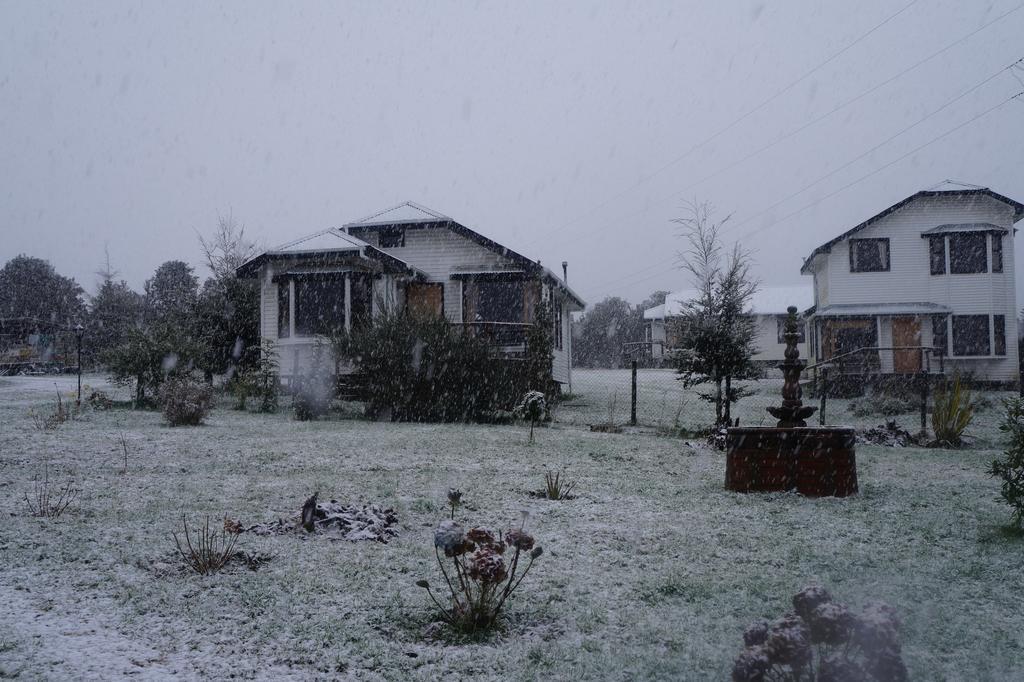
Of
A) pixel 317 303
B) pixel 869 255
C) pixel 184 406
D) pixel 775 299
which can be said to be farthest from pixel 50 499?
pixel 775 299

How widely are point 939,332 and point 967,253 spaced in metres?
2.68

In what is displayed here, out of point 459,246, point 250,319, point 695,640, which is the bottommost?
point 695,640

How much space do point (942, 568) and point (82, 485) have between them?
6.58 m

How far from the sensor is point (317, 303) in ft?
57.9

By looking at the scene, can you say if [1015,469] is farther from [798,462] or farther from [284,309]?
[284,309]

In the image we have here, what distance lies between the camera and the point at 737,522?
5.39 metres

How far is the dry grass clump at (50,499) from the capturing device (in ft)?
17.0

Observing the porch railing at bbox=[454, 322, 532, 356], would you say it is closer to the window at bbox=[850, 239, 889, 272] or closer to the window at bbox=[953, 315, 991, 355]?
the window at bbox=[850, 239, 889, 272]

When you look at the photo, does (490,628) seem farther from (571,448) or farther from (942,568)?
(571,448)

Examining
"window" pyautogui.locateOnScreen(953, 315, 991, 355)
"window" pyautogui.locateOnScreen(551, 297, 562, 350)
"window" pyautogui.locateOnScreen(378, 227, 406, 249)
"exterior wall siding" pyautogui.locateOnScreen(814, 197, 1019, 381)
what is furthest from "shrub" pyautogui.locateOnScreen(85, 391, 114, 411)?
"window" pyautogui.locateOnScreen(953, 315, 991, 355)

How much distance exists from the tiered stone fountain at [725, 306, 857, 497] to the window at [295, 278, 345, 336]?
1247cm

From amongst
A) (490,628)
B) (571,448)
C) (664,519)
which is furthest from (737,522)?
(571,448)

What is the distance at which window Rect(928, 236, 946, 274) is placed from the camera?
76.5 ft

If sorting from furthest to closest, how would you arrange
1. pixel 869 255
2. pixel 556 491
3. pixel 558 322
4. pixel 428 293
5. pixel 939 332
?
pixel 869 255, pixel 939 332, pixel 558 322, pixel 428 293, pixel 556 491
